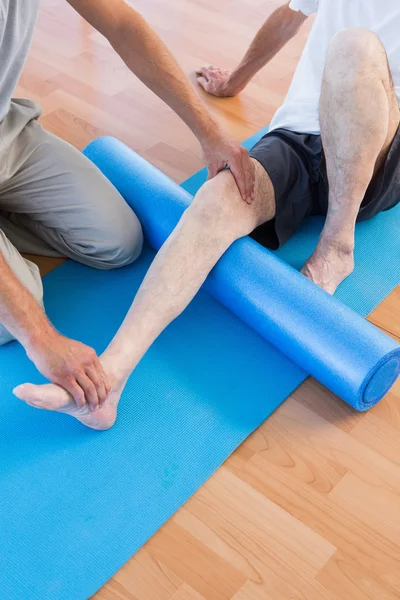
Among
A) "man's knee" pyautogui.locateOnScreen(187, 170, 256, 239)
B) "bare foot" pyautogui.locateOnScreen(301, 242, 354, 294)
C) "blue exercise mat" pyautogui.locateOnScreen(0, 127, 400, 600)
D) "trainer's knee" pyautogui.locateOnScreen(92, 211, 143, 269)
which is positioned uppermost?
"man's knee" pyautogui.locateOnScreen(187, 170, 256, 239)

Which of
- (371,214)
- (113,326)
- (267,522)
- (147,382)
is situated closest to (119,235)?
(113,326)

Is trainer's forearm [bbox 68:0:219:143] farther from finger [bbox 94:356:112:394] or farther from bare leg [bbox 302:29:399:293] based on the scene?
finger [bbox 94:356:112:394]

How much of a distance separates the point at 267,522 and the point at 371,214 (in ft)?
3.26

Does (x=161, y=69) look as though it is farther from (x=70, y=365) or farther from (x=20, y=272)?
(x=70, y=365)

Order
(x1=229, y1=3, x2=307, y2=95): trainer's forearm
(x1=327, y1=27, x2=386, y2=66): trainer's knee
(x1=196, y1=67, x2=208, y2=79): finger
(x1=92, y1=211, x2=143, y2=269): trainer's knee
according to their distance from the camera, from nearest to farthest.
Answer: (x1=327, y1=27, x2=386, y2=66): trainer's knee < (x1=92, y1=211, x2=143, y2=269): trainer's knee < (x1=229, y1=3, x2=307, y2=95): trainer's forearm < (x1=196, y1=67, x2=208, y2=79): finger

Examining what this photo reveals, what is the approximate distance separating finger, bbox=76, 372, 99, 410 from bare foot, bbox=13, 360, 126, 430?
0.03m

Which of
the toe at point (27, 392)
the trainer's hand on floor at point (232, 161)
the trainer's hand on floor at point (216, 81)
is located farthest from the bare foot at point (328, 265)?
the trainer's hand on floor at point (216, 81)

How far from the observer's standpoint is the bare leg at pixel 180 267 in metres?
1.60

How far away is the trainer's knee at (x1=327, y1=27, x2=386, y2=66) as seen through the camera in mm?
1739

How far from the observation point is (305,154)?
2.02 metres

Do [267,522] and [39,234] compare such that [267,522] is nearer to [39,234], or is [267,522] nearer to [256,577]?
[256,577]

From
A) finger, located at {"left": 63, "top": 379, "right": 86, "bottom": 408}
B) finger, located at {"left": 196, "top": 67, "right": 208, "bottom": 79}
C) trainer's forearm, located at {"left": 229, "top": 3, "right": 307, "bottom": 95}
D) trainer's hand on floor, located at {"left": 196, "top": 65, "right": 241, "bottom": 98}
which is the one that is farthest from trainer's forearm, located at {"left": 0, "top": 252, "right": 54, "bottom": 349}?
finger, located at {"left": 196, "top": 67, "right": 208, "bottom": 79}

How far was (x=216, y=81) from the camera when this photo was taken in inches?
109

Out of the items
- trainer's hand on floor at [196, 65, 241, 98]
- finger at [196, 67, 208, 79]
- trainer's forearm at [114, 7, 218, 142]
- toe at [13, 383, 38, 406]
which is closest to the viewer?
toe at [13, 383, 38, 406]
